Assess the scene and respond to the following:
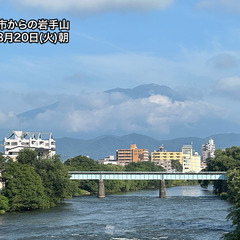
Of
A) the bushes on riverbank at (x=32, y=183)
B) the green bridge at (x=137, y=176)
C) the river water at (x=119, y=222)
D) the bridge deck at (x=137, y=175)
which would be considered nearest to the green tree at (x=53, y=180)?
the bushes on riverbank at (x=32, y=183)

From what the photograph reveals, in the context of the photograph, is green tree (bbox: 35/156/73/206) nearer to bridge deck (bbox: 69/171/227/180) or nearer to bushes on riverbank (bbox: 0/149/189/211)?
bushes on riverbank (bbox: 0/149/189/211)

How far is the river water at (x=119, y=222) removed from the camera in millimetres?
74750

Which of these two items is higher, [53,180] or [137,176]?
[137,176]

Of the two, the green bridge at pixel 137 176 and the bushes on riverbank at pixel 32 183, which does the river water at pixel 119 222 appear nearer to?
the bushes on riverbank at pixel 32 183

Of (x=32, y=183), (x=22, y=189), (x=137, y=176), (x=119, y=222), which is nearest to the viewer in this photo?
(x=119, y=222)

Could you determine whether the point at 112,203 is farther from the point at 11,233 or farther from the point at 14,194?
the point at 11,233

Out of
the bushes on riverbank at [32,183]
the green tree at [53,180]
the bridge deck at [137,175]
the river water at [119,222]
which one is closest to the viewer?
the river water at [119,222]

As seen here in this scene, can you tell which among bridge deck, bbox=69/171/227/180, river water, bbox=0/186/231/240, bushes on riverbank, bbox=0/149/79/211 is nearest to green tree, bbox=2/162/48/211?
bushes on riverbank, bbox=0/149/79/211

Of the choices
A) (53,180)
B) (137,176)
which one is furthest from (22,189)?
(137,176)

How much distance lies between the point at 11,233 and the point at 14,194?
28025 mm

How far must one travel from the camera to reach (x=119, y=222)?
3499 inches

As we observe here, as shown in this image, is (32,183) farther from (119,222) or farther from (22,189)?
(119,222)

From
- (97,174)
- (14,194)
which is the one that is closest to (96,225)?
(14,194)

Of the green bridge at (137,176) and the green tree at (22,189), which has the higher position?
the green bridge at (137,176)
